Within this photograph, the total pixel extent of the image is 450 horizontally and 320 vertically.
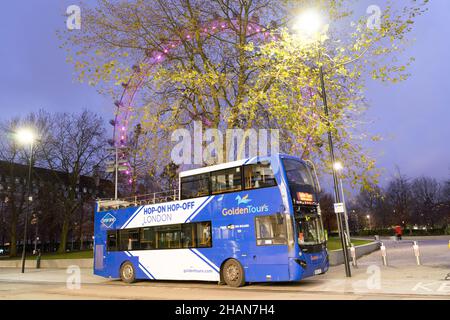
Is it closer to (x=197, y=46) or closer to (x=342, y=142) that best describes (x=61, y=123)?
(x=197, y=46)

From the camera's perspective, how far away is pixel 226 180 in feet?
47.5

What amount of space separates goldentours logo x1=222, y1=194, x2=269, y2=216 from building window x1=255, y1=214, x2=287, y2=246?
30 cm

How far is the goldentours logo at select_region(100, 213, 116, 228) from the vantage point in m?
19.0

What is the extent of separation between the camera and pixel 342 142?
55.7ft

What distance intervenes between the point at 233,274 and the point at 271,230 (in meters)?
2.32

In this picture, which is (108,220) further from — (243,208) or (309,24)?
(309,24)

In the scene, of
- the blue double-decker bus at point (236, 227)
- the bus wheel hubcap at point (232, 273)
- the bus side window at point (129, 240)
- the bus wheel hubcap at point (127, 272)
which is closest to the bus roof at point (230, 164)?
the blue double-decker bus at point (236, 227)

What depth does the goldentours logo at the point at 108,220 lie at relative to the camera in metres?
19.0

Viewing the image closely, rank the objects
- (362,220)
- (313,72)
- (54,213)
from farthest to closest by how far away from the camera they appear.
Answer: (362,220) → (54,213) → (313,72)

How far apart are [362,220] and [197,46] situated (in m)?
103

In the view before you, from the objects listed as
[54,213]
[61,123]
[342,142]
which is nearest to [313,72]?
[342,142]

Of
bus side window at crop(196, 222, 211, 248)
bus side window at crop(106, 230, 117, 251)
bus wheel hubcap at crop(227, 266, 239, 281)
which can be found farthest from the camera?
bus side window at crop(106, 230, 117, 251)

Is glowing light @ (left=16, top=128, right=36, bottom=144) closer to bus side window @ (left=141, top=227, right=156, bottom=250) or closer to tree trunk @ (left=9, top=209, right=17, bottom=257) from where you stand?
tree trunk @ (left=9, top=209, right=17, bottom=257)

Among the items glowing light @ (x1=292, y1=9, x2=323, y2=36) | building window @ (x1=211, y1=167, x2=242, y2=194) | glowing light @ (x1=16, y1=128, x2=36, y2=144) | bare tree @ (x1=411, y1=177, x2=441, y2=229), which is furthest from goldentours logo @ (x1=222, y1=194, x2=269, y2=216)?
bare tree @ (x1=411, y1=177, x2=441, y2=229)
